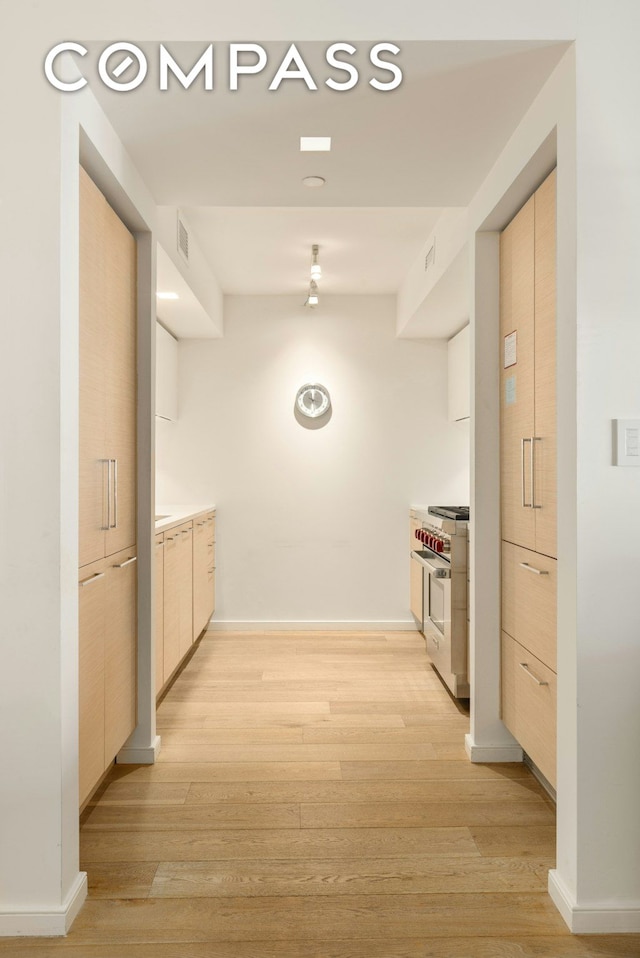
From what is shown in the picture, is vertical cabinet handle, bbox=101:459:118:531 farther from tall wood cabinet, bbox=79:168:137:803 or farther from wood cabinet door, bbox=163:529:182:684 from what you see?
wood cabinet door, bbox=163:529:182:684

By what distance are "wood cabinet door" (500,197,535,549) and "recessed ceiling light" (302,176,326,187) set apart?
744 millimetres

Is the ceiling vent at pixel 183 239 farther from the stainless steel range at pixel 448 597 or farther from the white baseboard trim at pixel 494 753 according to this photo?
the white baseboard trim at pixel 494 753

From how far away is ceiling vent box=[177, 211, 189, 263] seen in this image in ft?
11.9

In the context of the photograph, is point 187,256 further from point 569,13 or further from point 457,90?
point 569,13

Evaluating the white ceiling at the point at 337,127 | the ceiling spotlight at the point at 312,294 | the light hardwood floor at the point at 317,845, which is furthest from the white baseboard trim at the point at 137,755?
the ceiling spotlight at the point at 312,294

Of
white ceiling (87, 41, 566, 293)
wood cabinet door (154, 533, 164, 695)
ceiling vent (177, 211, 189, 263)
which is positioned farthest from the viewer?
ceiling vent (177, 211, 189, 263)

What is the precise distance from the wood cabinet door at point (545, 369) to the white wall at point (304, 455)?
3.01m

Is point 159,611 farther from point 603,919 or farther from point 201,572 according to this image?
point 603,919

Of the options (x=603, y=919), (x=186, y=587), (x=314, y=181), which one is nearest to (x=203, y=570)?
(x=186, y=587)

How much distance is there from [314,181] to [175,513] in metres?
2.45

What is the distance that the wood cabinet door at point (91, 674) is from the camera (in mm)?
2092

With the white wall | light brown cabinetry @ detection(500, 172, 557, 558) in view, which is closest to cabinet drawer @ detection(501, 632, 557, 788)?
light brown cabinetry @ detection(500, 172, 557, 558)

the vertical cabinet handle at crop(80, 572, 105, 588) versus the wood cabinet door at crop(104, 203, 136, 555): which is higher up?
the wood cabinet door at crop(104, 203, 136, 555)

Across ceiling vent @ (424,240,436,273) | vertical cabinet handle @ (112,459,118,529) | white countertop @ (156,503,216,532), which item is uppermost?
ceiling vent @ (424,240,436,273)
